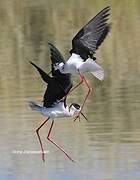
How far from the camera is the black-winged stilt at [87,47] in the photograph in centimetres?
842

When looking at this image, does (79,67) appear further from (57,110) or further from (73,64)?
(57,110)

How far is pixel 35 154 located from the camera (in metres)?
9.12

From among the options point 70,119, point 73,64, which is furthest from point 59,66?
point 70,119

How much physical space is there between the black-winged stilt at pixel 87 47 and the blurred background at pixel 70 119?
2.56 ft

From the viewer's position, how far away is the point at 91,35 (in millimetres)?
8477

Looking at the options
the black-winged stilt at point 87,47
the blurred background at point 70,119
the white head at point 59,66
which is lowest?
the blurred background at point 70,119

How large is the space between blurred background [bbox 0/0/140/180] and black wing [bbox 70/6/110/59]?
0.92 m

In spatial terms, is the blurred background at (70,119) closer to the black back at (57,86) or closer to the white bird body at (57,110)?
the white bird body at (57,110)

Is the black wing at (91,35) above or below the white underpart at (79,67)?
above

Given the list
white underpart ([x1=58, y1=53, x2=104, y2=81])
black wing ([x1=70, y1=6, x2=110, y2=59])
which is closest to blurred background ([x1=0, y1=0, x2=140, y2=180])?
white underpart ([x1=58, y1=53, x2=104, y2=81])

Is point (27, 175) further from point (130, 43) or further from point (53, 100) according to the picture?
point (130, 43)

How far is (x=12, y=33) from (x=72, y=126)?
8.89 metres

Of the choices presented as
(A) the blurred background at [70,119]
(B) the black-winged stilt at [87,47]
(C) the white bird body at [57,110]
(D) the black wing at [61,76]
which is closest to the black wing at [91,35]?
(B) the black-winged stilt at [87,47]

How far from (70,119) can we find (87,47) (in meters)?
2.03
